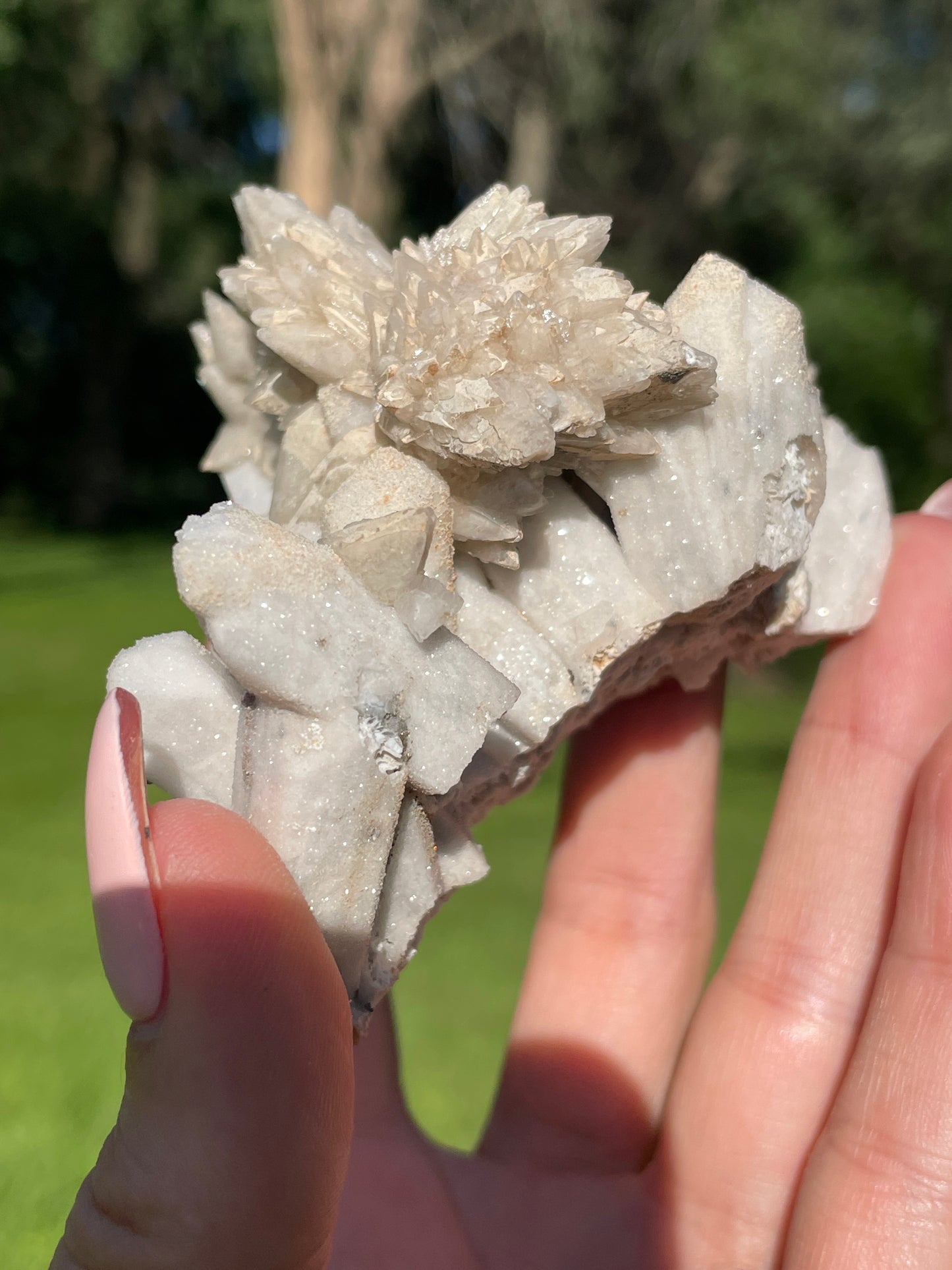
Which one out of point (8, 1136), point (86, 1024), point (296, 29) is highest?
point (296, 29)

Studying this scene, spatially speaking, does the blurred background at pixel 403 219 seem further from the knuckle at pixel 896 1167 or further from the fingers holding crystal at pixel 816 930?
the knuckle at pixel 896 1167

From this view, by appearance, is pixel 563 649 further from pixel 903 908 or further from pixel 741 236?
pixel 741 236

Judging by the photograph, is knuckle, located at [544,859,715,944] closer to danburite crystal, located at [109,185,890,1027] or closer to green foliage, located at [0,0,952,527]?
danburite crystal, located at [109,185,890,1027]

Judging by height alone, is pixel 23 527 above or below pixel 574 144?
below

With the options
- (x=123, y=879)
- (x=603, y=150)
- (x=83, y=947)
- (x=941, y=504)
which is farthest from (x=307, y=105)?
(x=603, y=150)

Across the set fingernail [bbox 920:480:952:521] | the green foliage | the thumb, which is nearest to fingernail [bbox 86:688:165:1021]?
the thumb

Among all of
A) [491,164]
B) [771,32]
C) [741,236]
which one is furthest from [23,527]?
[771,32]
